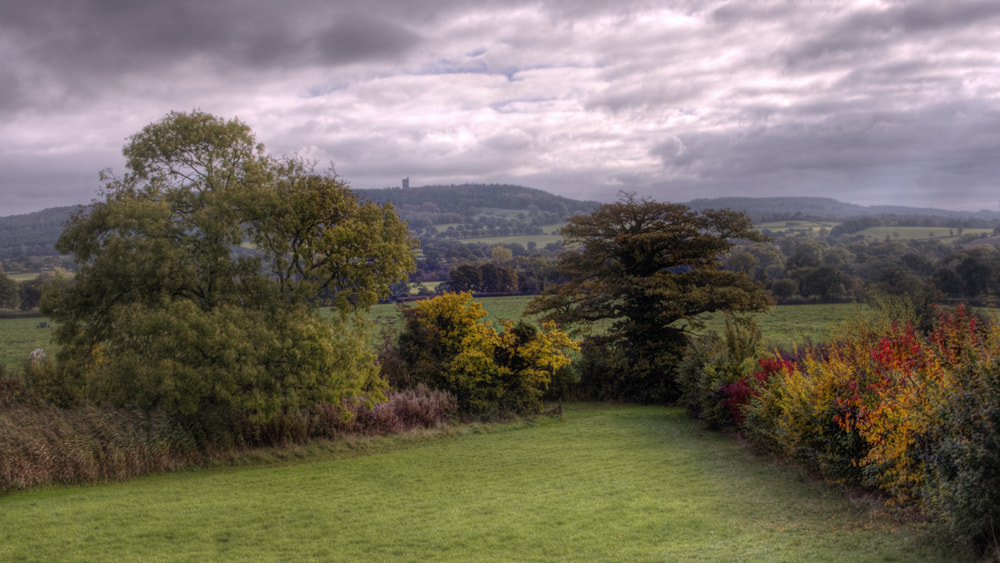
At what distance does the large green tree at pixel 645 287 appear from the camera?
27891mm

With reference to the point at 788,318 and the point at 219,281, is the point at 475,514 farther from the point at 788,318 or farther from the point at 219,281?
the point at 788,318

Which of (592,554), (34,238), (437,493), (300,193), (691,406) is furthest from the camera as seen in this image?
(34,238)

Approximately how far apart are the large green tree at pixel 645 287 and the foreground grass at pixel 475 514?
11567mm

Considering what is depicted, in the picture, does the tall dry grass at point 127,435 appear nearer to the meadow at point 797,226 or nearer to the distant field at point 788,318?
the distant field at point 788,318

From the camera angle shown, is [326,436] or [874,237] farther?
[874,237]

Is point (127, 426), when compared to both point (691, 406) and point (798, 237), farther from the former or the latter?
point (798, 237)

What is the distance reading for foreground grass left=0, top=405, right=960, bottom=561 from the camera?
29.5ft

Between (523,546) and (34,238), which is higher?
(34,238)

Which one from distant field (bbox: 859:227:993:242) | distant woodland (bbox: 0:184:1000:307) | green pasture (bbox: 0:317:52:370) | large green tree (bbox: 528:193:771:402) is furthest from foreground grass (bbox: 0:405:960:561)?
distant field (bbox: 859:227:993:242)

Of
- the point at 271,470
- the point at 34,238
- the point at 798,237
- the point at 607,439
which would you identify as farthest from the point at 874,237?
the point at 34,238

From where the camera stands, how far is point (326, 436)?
1848 centimetres

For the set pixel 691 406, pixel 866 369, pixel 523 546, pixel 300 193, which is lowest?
pixel 691 406

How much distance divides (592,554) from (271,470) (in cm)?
1003

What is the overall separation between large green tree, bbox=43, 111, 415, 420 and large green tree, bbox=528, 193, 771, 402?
13.3 metres
